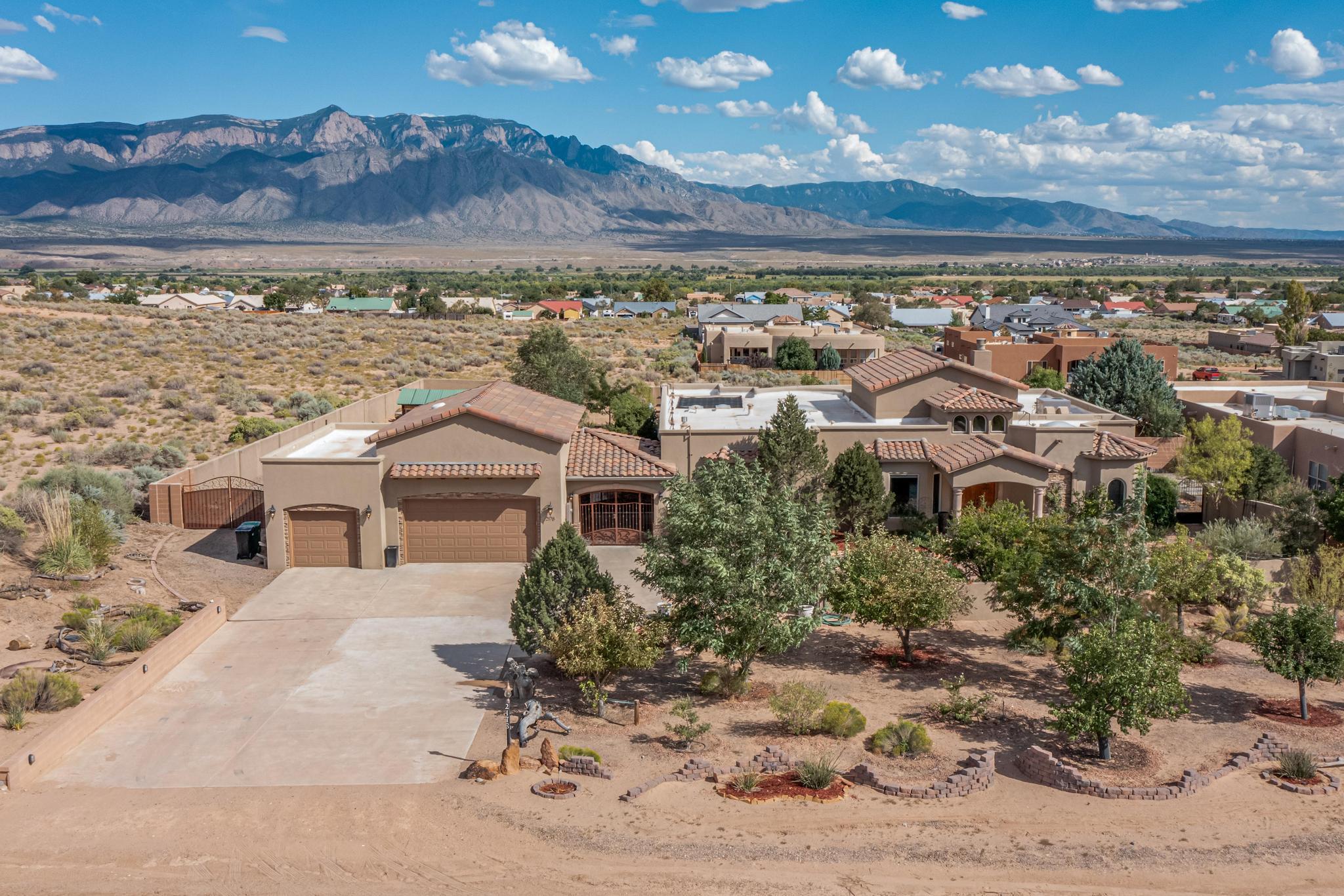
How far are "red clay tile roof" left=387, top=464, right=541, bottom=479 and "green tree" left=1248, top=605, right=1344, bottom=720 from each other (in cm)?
1656

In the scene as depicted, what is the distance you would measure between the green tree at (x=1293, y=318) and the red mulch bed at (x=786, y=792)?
83029 millimetres

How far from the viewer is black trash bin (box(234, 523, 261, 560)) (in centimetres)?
2838

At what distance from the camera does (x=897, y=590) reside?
20859 millimetres

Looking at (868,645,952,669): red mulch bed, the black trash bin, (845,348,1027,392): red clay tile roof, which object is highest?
(845,348,1027,392): red clay tile roof

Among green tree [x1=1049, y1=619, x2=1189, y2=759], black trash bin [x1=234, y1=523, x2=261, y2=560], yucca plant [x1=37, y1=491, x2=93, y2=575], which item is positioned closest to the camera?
green tree [x1=1049, y1=619, x2=1189, y2=759]

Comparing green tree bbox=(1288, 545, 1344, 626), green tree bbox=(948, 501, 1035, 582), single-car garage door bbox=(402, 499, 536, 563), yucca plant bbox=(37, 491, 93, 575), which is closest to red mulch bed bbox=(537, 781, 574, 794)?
green tree bbox=(948, 501, 1035, 582)

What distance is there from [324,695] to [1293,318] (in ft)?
292

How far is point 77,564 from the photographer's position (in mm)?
23812

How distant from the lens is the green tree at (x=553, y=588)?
19.7 m

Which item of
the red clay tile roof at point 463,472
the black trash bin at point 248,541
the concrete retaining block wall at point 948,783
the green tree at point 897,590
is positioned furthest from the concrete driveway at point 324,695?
the green tree at point 897,590

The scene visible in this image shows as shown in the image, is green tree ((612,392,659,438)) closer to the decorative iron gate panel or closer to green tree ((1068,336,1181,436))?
the decorative iron gate panel

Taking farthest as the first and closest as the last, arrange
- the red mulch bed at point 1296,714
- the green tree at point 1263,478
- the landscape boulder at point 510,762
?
the green tree at point 1263,478
the red mulch bed at point 1296,714
the landscape boulder at point 510,762

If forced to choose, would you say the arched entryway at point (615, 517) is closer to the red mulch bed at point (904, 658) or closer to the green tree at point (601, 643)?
the red mulch bed at point (904, 658)

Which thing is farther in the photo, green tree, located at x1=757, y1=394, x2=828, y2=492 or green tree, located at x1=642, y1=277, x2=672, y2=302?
green tree, located at x1=642, y1=277, x2=672, y2=302
